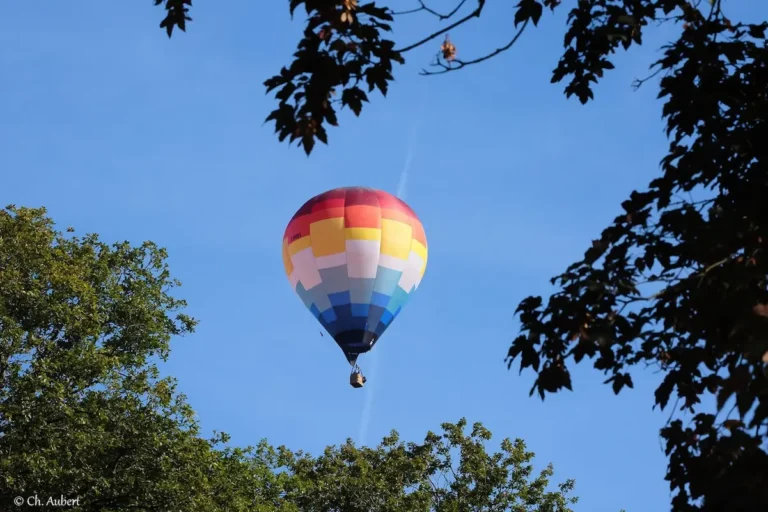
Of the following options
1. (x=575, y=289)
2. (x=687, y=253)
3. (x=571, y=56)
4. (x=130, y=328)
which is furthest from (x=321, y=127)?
(x=130, y=328)

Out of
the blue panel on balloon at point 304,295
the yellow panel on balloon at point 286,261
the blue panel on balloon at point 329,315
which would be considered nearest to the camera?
the blue panel on balloon at point 329,315

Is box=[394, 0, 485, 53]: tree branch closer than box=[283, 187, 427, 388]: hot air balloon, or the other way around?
box=[394, 0, 485, 53]: tree branch

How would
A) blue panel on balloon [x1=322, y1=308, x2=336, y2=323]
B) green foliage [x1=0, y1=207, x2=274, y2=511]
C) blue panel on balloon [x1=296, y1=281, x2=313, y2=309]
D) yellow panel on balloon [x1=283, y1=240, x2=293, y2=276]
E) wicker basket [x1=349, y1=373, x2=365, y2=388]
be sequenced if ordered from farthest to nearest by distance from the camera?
yellow panel on balloon [x1=283, y1=240, x2=293, y2=276], blue panel on balloon [x1=296, y1=281, x2=313, y2=309], blue panel on balloon [x1=322, y1=308, x2=336, y2=323], wicker basket [x1=349, y1=373, x2=365, y2=388], green foliage [x1=0, y1=207, x2=274, y2=511]

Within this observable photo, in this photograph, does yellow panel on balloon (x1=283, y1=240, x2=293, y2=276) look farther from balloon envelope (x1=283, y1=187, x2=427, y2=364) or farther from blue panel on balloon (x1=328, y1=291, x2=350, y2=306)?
blue panel on balloon (x1=328, y1=291, x2=350, y2=306)

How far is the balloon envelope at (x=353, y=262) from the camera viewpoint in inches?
1545

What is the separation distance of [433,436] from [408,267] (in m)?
6.04

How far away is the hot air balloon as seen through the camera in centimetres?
3922

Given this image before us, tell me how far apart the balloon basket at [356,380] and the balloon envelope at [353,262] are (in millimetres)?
553

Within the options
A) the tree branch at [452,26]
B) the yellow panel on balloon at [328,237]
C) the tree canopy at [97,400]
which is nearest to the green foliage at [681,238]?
the tree branch at [452,26]

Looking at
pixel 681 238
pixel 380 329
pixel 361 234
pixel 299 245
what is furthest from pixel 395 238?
pixel 681 238

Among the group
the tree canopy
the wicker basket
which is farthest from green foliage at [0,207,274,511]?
the wicker basket

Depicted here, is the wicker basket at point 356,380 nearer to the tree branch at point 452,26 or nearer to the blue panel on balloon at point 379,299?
the blue panel on balloon at point 379,299

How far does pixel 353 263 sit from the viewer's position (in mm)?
39281

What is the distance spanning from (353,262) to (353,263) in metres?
0.03
